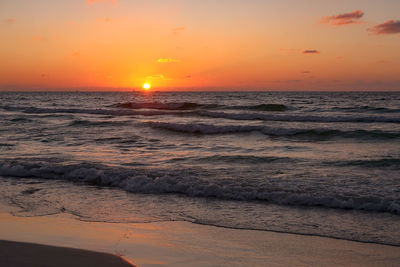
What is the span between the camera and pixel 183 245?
16.1 ft

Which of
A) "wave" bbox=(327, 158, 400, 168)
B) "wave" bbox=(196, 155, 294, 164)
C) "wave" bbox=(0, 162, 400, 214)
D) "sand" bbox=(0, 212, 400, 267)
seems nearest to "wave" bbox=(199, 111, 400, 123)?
"wave" bbox=(327, 158, 400, 168)

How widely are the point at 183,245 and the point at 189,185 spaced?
3.21 m

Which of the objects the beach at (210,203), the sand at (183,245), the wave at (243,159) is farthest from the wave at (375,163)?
the sand at (183,245)

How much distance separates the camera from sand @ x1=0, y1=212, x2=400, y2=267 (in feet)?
14.4

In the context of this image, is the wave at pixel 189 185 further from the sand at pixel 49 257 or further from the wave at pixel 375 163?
the sand at pixel 49 257

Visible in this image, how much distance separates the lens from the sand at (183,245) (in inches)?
172

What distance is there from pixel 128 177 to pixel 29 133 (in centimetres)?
1210

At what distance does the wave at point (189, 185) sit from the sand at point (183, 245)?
5.88 ft

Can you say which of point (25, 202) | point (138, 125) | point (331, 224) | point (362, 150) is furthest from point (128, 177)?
point (138, 125)

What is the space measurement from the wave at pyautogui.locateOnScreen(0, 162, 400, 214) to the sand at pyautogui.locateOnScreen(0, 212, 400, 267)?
5.88 feet

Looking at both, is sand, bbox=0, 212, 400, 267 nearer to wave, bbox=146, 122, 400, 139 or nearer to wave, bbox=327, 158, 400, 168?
wave, bbox=327, 158, 400, 168

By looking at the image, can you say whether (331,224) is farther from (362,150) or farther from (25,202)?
(362,150)

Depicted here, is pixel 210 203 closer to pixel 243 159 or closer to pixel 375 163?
pixel 243 159

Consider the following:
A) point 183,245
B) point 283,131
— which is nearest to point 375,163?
point 183,245
